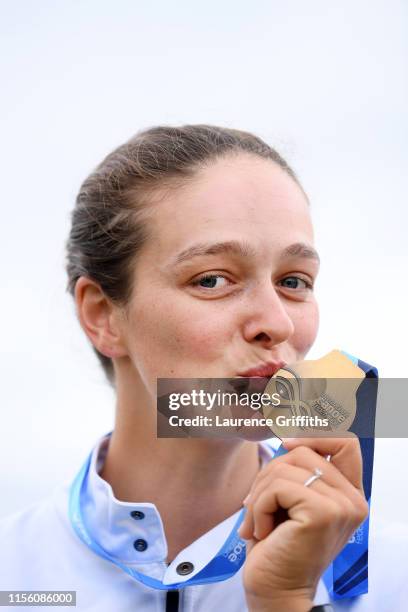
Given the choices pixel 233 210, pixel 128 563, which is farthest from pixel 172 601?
pixel 233 210

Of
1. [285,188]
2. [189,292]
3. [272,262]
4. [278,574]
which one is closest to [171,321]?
[189,292]

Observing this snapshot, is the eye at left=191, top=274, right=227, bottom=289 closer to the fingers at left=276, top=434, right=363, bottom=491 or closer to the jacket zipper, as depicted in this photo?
the fingers at left=276, top=434, right=363, bottom=491

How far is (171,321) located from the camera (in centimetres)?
314

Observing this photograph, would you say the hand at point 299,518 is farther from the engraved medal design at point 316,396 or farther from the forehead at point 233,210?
the forehead at point 233,210

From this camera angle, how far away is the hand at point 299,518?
2.41 metres

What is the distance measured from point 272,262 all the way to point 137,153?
97cm

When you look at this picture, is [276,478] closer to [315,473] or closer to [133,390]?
[315,473]

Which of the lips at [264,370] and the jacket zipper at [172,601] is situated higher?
the lips at [264,370]

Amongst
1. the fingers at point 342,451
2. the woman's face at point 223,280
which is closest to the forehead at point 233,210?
the woman's face at point 223,280

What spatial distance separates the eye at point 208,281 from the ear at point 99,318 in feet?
1.69

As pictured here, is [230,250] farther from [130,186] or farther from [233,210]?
[130,186]

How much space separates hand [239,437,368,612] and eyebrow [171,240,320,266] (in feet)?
2.83

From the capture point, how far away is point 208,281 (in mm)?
3160

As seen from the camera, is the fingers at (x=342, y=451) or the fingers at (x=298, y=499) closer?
the fingers at (x=298, y=499)
